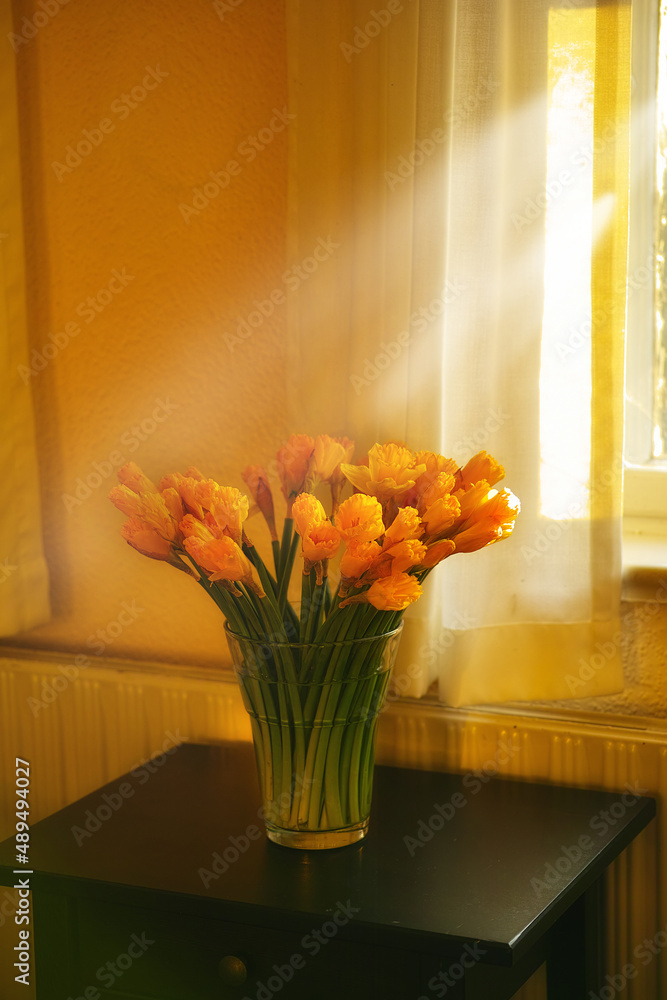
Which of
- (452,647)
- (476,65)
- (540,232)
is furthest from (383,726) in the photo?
(476,65)

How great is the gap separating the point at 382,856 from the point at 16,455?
2.87ft

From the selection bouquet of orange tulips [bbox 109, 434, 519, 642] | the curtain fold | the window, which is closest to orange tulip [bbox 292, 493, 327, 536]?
bouquet of orange tulips [bbox 109, 434, 519, 642]

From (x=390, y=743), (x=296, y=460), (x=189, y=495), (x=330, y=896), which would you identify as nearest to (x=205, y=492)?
(x=189, y=495)

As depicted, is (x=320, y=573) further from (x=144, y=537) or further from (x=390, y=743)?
(x=390, y=743)

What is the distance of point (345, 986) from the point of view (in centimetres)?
100

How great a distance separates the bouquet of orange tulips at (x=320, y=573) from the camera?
0.97 meters

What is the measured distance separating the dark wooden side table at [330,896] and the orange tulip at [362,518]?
1.23 ft

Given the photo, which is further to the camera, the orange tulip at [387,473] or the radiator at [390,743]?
the radiator at [390,743]

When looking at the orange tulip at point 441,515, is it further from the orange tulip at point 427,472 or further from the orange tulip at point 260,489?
the orange tulip at point 260,489

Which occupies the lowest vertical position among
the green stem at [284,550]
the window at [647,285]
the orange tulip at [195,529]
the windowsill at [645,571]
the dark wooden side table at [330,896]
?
the dark wooden side table at [330,896]

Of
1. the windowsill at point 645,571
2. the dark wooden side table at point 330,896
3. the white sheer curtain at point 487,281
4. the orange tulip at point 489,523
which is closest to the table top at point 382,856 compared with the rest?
the dark wooden side table at point 330,896

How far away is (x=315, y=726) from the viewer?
1070 millimetres

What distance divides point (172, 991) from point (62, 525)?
2.58 feet

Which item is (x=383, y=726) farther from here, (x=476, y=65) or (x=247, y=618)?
(x=476, y=65)
